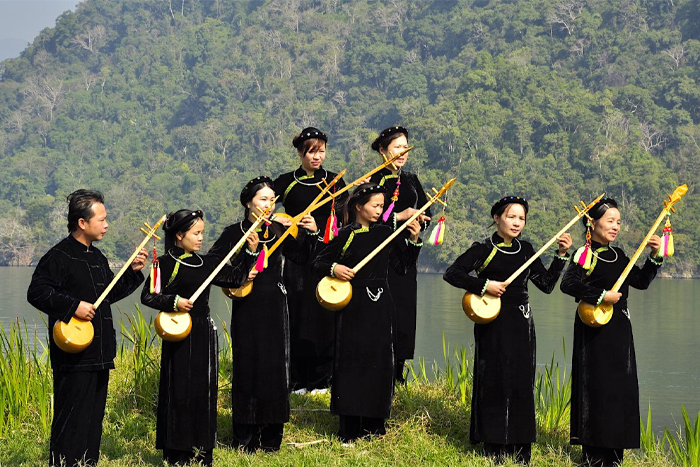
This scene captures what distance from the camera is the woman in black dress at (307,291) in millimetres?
7691

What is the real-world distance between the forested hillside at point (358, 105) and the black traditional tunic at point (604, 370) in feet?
142

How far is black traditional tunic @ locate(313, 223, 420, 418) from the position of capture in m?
6.92

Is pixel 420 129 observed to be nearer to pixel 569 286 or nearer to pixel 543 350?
pixel 543 350

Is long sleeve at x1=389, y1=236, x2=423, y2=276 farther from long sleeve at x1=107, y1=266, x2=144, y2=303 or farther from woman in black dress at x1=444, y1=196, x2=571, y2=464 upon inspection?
long sleeve at x1=107, y1=266, x2=144, y2=303

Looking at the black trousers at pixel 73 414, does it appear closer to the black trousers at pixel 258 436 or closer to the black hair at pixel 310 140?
the black trousers at pixel 258 436

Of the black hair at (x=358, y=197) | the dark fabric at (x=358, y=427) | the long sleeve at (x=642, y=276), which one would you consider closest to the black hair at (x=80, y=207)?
the black hair at (x=358, y=197)

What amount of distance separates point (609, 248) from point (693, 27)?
73.5m

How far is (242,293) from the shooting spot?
6.82m

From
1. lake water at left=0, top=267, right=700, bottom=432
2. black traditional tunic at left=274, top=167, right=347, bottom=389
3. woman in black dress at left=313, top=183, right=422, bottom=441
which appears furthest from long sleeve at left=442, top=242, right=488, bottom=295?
lake water at left=0, top=267, right=700, bottom=432

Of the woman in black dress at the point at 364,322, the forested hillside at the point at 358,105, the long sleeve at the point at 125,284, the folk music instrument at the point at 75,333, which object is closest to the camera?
the folk music instrument at the point at 75,333

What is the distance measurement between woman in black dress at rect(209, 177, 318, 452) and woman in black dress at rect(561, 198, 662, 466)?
1.74 m

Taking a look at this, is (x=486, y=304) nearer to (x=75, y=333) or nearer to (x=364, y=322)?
(x=364, y=322)

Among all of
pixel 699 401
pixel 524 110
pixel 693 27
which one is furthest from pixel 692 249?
pixel 699 401

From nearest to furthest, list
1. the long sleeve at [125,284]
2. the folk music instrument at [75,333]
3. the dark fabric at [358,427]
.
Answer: the folk music instrument at [75,333] → the long sleeve at [125,284] → the dark fabric at [358,427]
